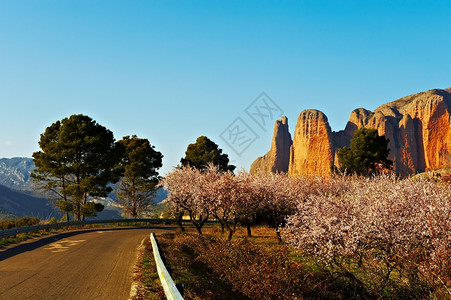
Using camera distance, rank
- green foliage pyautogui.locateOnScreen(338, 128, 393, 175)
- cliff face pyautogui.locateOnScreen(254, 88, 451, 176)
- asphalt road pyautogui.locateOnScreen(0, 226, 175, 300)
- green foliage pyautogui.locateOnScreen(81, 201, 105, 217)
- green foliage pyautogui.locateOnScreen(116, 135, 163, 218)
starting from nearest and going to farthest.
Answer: asphalt road pyautogui.locateOnScreen(0, 226, 175, 300) < green foliage pyautogui.locateOnScreen(81, 201, 105, 217) < green foliage pyautogui.locateOnScreen(116, 135, 163, 218) < green foliage pyautogui.locateOnScreen(338, 128, 393, 175) < cliff face pyautogui.locateOnScreen(254, 88, 451, 176)

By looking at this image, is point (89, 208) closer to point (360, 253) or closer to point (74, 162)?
point (74, 162)

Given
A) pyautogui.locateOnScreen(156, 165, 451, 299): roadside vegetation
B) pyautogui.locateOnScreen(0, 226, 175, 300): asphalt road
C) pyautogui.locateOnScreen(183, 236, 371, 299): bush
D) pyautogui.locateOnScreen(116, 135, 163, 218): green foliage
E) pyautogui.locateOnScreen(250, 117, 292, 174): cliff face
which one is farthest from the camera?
pyautogui.locateOnScreen(250, 117, 292, 174): cliff face

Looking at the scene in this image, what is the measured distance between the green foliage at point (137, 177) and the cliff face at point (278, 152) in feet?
320

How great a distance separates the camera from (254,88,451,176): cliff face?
115 metres

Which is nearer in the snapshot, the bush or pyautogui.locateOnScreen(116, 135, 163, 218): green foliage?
the bush

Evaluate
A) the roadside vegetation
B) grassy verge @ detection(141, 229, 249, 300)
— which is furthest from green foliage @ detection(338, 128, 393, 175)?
grassy verge @ detection(141, 229, 249, 300)

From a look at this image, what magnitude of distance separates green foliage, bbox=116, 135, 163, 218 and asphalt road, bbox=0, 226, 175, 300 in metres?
32.4

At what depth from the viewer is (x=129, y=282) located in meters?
11.2

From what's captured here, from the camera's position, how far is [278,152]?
151750mm

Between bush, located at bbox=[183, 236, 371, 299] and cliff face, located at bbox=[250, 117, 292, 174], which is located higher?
cliff face, located at bbox=[250, 117, 292, 174]

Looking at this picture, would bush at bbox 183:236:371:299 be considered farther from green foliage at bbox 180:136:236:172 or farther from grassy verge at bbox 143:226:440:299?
green foliage at bbox 180:136:236:172

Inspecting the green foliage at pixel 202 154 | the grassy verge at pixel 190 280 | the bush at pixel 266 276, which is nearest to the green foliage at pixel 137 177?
the green foliage at pixel 202 154

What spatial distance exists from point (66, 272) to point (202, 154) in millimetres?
55545

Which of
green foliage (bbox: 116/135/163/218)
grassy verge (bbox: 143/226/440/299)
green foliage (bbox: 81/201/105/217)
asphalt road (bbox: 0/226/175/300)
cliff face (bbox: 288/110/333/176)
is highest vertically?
cliff face (bbox: 288/110/333/176)
